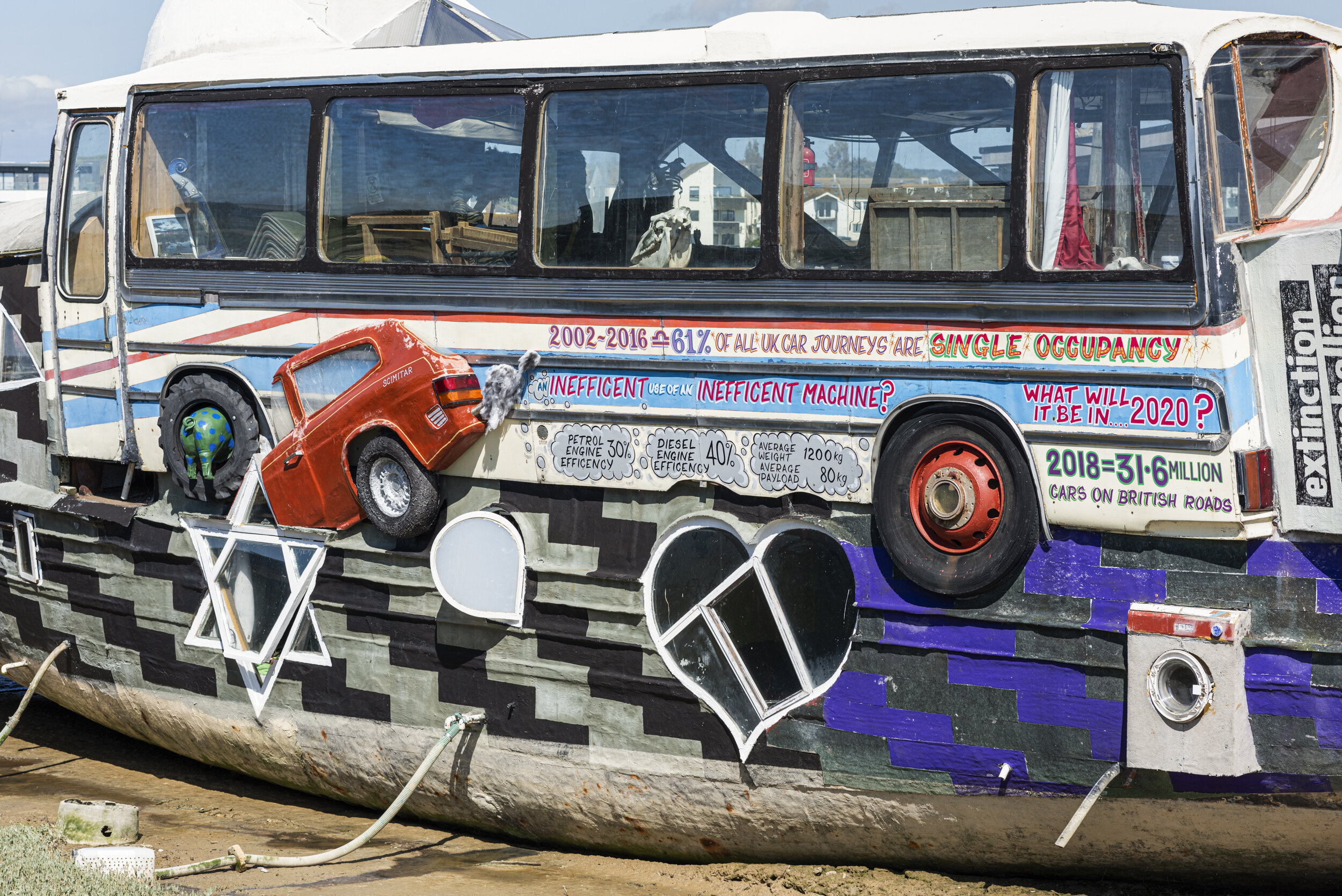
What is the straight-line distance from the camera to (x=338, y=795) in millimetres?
6723

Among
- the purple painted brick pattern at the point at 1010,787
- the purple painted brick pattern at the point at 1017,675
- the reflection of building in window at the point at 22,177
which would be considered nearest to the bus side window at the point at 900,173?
the purple painted brick pattern at the point at 1017,675

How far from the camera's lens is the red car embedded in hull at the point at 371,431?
5.69 meters

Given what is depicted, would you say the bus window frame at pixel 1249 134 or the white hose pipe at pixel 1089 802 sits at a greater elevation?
the bus window frame at pixel 1249 134

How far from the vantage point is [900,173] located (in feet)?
15.9

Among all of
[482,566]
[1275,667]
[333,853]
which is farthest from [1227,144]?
[333,853]

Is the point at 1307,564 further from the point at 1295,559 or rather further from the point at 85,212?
the point at 85,212

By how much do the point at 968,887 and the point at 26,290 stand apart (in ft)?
20.7

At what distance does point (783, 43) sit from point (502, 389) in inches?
76.8

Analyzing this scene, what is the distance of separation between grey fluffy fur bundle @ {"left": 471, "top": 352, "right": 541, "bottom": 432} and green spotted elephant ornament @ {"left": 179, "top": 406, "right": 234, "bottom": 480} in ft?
5.28

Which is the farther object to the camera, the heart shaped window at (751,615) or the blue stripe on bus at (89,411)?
the blue stripe on bus at (89,411)

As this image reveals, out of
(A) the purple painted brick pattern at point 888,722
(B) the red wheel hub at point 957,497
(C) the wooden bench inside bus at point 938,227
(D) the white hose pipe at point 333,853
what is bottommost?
(D) the white hose pipe at point 333,853

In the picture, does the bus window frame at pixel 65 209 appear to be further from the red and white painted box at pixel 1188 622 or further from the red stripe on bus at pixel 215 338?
the red and white painted box at pixel 1188 622

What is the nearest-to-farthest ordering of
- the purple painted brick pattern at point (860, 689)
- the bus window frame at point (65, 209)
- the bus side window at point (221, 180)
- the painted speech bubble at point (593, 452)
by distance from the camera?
the purple painted brick pattern at point (860, 689) → the painted speech bubble at point (593, 452) → the bus side window at point (221, 180) → the bus window frame at point (65, 209)

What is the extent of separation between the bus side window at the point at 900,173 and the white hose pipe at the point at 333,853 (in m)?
2.71
